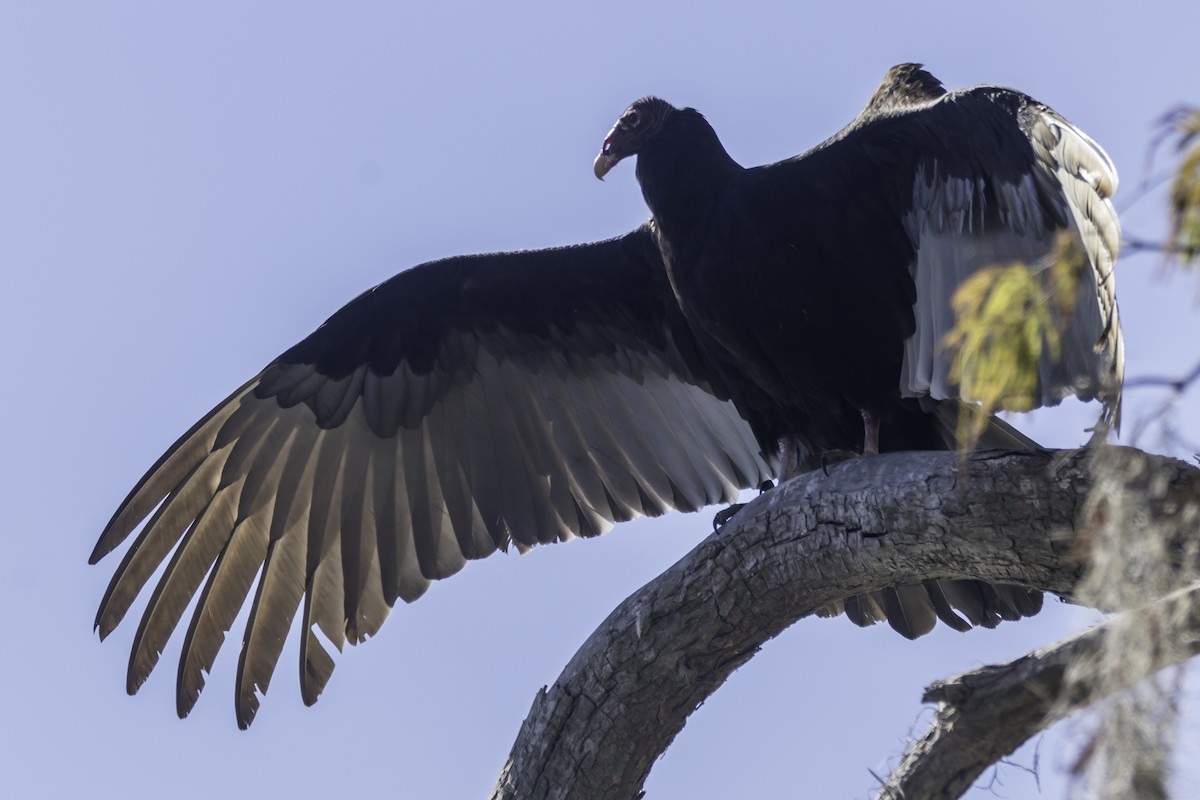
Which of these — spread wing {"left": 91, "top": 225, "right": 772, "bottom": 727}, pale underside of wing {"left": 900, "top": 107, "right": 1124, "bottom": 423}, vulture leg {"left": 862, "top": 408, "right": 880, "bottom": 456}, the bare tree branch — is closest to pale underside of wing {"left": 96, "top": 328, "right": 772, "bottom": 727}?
spread wing {"left": 91, "top": 225, "right": 772, "bottom": 727}

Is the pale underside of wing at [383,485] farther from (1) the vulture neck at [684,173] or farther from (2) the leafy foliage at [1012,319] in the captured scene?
(2) the leafy foliage at [1012,319]

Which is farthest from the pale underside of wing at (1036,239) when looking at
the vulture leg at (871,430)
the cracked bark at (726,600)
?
the cracked bark at (726,600)

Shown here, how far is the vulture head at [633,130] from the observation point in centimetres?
528

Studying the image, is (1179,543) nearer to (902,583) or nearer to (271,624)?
(902,583)

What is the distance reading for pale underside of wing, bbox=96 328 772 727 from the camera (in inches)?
207

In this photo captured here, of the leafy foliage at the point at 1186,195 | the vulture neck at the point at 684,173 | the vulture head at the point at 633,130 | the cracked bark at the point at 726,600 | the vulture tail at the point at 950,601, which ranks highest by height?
the vulture head at the point at 633,130

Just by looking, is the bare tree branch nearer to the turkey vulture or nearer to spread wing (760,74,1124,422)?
spread wing (760,74,1124,422)

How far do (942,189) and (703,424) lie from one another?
5.33ft

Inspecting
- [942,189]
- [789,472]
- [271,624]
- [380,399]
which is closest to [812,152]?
[942,189]

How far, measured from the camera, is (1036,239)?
4.05 metres

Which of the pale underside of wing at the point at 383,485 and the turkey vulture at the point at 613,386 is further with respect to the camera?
the pale underside of wing at the point at 383,485

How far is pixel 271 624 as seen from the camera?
5.25m

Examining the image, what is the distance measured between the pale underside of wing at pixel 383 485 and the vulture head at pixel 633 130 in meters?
0.81

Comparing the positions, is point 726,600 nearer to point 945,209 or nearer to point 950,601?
point 950,601
